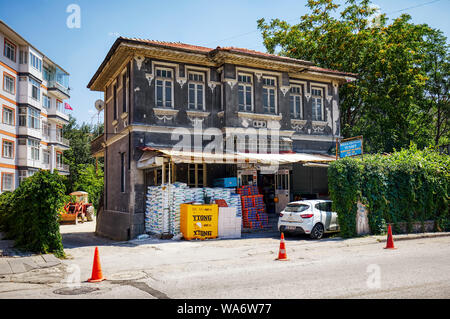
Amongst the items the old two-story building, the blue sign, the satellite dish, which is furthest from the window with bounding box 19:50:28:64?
the blue sign

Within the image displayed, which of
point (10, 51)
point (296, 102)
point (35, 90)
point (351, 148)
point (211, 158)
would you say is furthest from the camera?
point (35, 90)

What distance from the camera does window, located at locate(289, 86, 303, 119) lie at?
22.3 metres

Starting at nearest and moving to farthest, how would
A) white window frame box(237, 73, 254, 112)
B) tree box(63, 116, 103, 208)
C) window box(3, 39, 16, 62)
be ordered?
white window frame box(237, 73, 254, 112) → window box(3, 39, 16, 62) → tree box(63, 116, 103, 208)

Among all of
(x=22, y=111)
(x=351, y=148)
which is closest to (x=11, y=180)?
(x=22, y=111)

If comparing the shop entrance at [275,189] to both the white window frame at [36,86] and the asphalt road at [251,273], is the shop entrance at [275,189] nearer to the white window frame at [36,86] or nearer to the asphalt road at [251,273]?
the asphalt road at [251,273]

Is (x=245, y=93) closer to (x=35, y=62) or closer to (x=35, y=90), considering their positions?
(x=35, y=90)

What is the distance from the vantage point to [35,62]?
4066 centimetres

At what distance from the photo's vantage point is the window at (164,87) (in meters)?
18.5

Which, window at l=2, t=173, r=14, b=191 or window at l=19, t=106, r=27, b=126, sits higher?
window at l=19, t=106, r=27, b=126

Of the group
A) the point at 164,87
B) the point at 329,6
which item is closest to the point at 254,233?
the point at 164,87

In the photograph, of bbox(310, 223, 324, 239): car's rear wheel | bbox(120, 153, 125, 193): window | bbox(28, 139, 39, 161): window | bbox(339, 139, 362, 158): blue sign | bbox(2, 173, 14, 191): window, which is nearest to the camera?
bbox(310, 223, 324, 239): car's rear wheel

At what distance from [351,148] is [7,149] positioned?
32.2 m

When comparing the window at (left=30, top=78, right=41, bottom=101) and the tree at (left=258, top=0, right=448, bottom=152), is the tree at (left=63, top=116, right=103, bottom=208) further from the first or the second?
the tree at (left=258, top=0, right=448, bottom=152)

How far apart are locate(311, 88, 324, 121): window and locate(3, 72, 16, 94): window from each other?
93.9 feet
